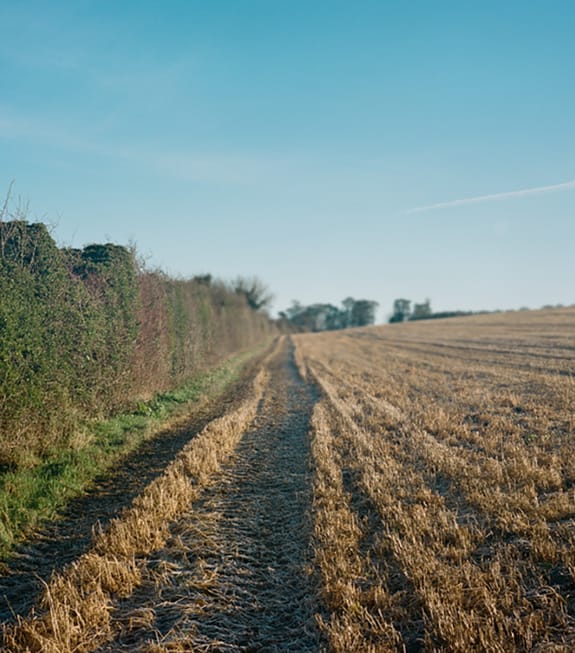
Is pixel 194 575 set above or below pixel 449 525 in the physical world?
below

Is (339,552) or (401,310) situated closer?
(339,552)

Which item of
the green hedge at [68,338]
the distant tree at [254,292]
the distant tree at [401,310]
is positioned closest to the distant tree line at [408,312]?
the distant tree at [401,310]

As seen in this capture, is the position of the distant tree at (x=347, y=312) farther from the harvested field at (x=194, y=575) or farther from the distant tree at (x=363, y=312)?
the harvested field at (x=194, y=575)

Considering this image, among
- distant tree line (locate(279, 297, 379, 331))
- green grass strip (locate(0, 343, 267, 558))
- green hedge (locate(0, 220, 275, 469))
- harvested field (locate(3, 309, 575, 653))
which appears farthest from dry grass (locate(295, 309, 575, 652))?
distant tree line (locate(279, 297, 379, 331))

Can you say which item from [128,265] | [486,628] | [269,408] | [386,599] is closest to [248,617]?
[386,599]

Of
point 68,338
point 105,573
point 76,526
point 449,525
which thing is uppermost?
point 68,338

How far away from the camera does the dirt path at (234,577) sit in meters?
4.01

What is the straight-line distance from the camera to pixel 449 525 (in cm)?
552

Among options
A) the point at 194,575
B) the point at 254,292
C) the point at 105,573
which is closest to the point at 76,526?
the point at 105,573

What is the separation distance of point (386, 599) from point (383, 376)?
53.6 feet

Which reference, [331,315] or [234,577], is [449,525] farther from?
[331,315]

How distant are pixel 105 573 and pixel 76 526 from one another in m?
2.01

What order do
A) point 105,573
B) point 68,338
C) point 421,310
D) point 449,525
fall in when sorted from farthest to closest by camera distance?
1. point 421,310
2. point 68,338
3. point 449,525
4. point 105,573

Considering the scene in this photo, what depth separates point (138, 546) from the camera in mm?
5488
